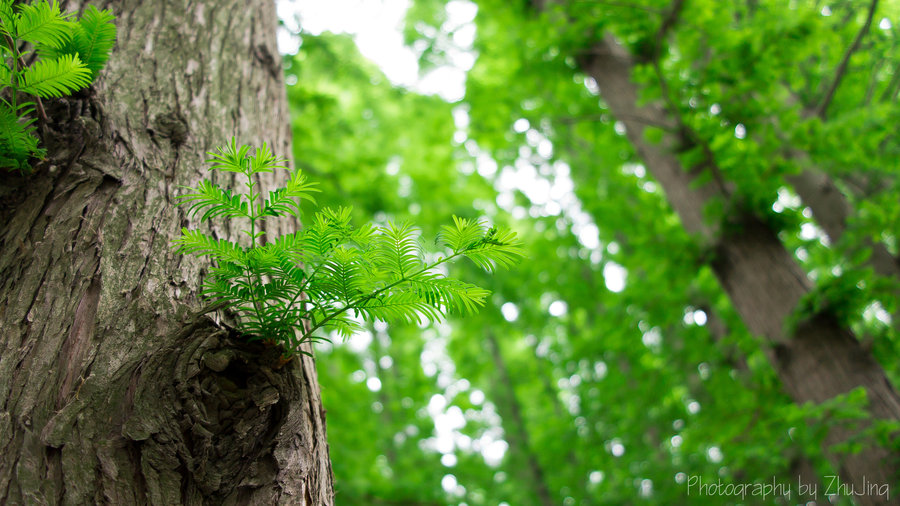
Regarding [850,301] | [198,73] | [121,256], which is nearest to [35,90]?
[121,256]

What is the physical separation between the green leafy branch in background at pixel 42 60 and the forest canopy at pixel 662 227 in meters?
0.79

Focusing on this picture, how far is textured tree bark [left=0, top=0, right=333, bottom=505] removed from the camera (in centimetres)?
98

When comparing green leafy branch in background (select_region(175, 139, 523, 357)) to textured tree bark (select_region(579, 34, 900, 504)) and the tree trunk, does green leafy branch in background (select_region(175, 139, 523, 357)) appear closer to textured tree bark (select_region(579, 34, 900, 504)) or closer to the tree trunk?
textured tree bark (select_region(579, 34, 900, 504))

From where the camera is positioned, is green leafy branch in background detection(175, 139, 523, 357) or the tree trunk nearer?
green leafy branch in background detection(175, 139, 523, 357)

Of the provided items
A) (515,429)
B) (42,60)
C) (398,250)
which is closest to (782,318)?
(398,250)

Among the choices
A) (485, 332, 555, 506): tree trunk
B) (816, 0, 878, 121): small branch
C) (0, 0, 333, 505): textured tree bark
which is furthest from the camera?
(485, 332, 555, 506): tree trunk

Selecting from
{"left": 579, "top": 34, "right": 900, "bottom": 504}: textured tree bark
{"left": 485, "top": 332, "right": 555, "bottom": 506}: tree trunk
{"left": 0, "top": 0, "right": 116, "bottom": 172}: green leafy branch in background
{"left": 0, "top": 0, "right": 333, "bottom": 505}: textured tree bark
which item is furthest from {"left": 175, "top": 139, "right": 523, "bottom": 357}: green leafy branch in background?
{"left": 485, "top": 332, "right": 555, "bottom": 506}: tree trunk

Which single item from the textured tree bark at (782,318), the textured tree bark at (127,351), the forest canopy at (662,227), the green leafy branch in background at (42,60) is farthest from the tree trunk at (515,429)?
the green leafy branch in background at (42,60)

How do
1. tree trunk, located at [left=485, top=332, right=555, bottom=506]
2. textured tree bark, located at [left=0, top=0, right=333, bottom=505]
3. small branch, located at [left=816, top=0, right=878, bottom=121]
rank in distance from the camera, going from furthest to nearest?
tree trunk, located at [left=485, top=332, right=555, bottom=506]
small branch, located at [left=816, top=0, right=878, bottom=121]
textured tree bark, located at [left=0, top=0, right=333, bottom=505]

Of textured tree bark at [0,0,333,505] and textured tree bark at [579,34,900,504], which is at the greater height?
textured tree bark at [579,34,900,504]

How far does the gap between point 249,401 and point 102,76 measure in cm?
103

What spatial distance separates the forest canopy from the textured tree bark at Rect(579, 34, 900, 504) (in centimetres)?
1

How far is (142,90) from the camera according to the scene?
5.04 feet

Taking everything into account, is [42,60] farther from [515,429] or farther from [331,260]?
[515,429]
